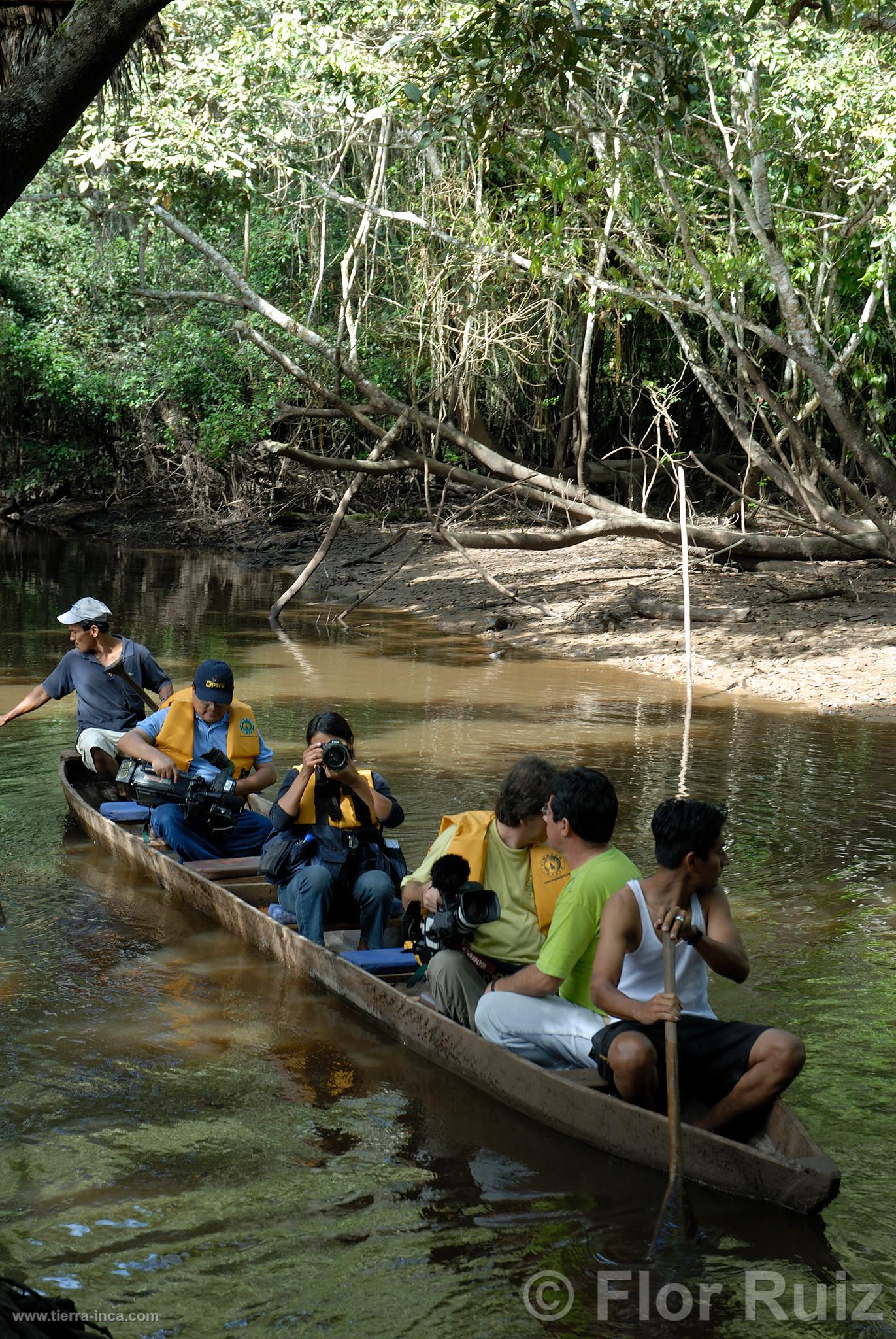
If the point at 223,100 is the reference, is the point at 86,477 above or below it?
below

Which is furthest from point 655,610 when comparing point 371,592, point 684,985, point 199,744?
point 684,985

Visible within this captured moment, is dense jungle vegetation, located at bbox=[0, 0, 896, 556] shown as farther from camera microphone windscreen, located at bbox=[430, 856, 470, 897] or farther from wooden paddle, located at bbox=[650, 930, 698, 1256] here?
wooden paddle, located at bbox=[650, 930, 698, 1256]

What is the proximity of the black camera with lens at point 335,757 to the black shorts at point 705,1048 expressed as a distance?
1739 mm

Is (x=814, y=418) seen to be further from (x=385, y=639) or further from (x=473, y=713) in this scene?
(x=473, y=713)

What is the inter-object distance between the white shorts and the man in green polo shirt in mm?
4424

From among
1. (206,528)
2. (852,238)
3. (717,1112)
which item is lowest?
(717,1112)

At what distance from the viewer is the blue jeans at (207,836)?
6.85 m

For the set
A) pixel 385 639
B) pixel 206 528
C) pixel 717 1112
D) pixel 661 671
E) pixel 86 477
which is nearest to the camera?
pixel 717 1112

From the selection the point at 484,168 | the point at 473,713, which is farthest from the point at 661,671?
the point at 484,168

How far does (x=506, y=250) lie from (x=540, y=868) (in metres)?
10.4

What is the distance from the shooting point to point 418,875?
15.4 feet

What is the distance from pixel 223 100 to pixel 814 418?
8.80m

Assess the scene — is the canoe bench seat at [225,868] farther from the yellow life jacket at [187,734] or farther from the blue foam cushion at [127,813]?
the blue foam cushion at [127,813]

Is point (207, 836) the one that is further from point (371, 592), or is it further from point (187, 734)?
point (371, 592)
